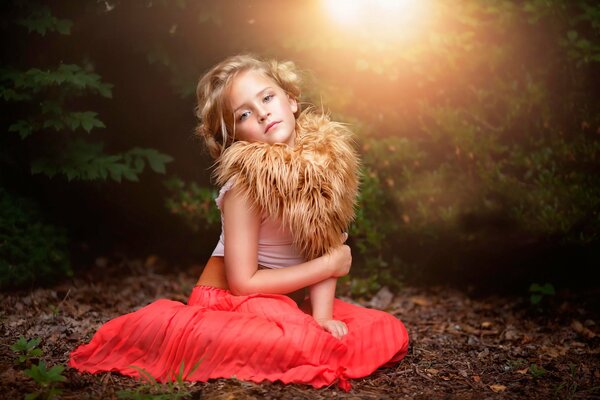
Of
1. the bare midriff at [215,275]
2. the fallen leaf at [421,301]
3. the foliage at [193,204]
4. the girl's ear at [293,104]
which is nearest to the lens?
the bare midriff at [215,275]

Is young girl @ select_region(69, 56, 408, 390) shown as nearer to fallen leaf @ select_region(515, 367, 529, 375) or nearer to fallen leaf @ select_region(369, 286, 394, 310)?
fallen leaf @ select_region(515, 367, 529, 375)

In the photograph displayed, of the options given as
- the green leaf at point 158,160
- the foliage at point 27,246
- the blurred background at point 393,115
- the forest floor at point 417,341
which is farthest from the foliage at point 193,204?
the foliage at point 27,246

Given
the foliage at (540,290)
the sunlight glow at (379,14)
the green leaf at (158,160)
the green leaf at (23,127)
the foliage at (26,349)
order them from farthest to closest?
the green leaf at (158,160), the sunlight glow at (379,14), the green leaf at (23,127), the foliage at (540,290), the foliage at (26,349)

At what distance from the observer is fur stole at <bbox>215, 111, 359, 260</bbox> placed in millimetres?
2734

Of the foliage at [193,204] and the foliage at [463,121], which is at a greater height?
the foliage at [463,121]

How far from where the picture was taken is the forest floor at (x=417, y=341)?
8.47 feet

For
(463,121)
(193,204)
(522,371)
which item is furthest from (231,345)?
(463,121)

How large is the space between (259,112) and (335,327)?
1.04 metres

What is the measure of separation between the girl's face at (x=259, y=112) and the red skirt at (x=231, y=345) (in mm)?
746

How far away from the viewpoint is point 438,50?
13.9 feet

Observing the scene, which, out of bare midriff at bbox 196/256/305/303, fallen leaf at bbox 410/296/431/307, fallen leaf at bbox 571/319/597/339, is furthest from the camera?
fallen leaf at bbox 410/296/431/307

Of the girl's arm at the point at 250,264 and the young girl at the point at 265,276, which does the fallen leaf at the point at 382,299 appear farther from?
the girl's arm at the point at 250,264

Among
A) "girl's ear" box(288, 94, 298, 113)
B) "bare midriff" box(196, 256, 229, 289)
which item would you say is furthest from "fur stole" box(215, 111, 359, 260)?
"bare midriff" box(196, 256, 229, 289)

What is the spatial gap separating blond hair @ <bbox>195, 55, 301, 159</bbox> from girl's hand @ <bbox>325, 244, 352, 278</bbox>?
736mm
